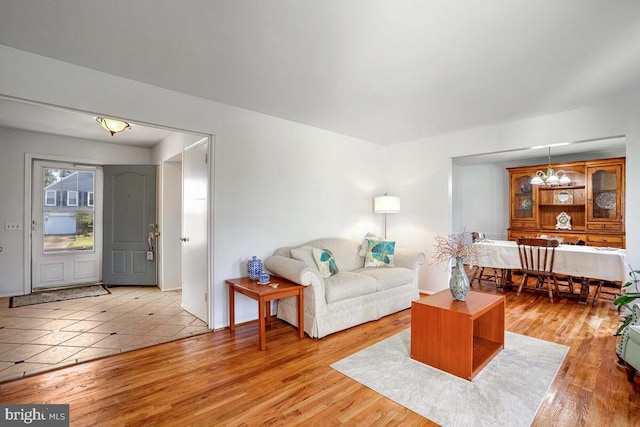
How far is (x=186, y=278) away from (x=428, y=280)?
11.6ft

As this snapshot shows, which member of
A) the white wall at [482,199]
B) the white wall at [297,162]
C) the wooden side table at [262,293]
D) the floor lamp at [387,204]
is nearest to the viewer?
the white wall at [297,162]

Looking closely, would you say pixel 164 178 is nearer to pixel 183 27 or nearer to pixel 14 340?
pixel 14 340

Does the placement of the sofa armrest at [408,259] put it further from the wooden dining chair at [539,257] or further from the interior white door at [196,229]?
the interior white door at [196,229]

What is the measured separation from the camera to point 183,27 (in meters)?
2.08

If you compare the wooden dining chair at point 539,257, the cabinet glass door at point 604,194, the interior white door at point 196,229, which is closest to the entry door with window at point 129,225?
the interior white door at point 196,229

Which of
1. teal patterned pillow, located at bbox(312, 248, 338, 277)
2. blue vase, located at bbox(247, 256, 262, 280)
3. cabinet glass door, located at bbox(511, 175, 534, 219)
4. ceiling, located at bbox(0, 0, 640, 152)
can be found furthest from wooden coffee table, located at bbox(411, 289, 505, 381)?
cabinet glass door, located at bbox(511, 175, 534, 219)

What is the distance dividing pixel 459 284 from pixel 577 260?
2.78 metres

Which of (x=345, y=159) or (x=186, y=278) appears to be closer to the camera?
(x=186, y=278)

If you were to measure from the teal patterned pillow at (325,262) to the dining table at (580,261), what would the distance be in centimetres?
272

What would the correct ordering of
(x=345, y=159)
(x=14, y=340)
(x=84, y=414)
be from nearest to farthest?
1. (x=84, y=414)
2. (x=14, y=340)
3. (x=345, y=159)

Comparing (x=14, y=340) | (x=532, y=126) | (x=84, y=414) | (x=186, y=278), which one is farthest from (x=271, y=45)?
(x=14, y=340)

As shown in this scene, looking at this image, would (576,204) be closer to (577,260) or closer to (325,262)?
(577,260)

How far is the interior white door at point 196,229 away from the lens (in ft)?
11.8

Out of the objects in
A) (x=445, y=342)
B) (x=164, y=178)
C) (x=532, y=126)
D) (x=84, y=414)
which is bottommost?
(x=84, y=414)
